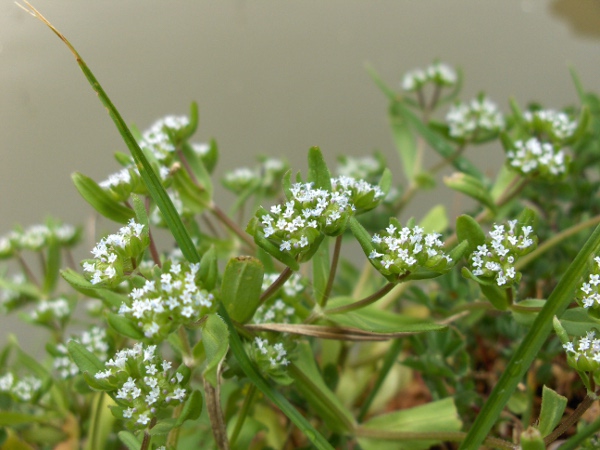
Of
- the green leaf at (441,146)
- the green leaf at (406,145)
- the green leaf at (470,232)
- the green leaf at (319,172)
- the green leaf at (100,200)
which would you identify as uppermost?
the green leaf at (406,145)

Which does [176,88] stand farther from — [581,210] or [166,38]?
[581,210]

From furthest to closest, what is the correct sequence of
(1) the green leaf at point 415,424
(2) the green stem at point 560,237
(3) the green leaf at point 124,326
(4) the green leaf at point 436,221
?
(4) the green leaf at point 436,221
(2) the green stem at point 560,237
(1) the green leaf at point 415,424
(3) the green leaf at point 124,326

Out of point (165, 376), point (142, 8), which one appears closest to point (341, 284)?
point (165, 376)

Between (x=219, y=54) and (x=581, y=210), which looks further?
(x=219, y=54)

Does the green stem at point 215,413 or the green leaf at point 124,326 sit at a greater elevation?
the green leaf at point 124,326

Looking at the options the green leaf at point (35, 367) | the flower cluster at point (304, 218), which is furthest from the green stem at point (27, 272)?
the flower cluster at point (304, 218)

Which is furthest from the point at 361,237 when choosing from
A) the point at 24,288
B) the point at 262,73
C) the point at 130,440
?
the point at 262,73

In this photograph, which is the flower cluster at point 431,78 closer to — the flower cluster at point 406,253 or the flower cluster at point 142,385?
the flower cluster at point 406,253

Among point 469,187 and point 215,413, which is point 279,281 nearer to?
point 215,413
